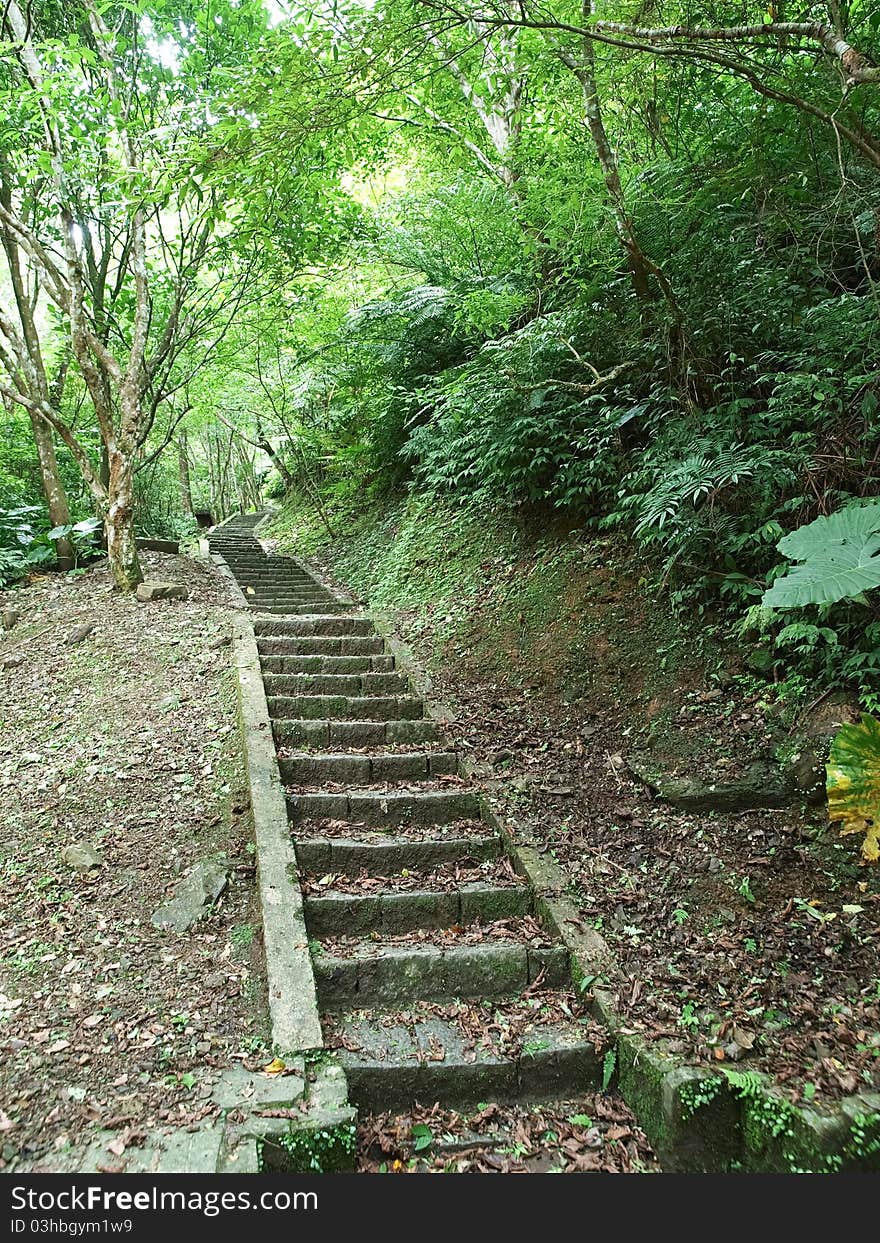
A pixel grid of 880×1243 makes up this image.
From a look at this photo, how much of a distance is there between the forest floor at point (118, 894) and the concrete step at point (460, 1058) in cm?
47

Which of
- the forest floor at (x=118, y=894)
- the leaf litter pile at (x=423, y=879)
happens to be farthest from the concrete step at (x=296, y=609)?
the leaf litter pile at (x=423, y=879)

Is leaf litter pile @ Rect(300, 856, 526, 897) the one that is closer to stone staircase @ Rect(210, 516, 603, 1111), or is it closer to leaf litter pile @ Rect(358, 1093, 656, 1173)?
stone staircase @ Rect(210, 516, 603, 1111)

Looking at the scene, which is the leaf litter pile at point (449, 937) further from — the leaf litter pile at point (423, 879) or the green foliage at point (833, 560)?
the green foliage at point (833, 560)

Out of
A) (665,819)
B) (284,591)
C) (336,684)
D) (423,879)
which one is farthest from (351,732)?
(284,591)

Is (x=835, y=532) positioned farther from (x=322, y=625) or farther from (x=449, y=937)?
(x=322, y=625)

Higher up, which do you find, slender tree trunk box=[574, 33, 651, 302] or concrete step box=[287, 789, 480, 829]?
slender tree trunk box=[574, 33, 651, 302]

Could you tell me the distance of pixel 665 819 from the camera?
4.09 metres

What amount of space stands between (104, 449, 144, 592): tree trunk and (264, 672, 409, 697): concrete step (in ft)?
10.4

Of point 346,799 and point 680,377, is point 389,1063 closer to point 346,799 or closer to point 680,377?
point 346,799

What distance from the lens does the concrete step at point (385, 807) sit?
175 inches

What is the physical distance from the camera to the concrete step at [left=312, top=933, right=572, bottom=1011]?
11.0 feet

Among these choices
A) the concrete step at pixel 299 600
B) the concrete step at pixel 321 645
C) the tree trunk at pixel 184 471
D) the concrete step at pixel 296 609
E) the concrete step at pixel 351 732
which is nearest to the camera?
the concrete step at pixel 351 732

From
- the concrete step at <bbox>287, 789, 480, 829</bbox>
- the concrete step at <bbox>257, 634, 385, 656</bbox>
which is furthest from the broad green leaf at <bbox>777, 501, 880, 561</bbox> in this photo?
the concrete step at <bbox>257, 634, 385, 656</bbox>

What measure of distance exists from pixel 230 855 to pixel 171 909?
0.44m
